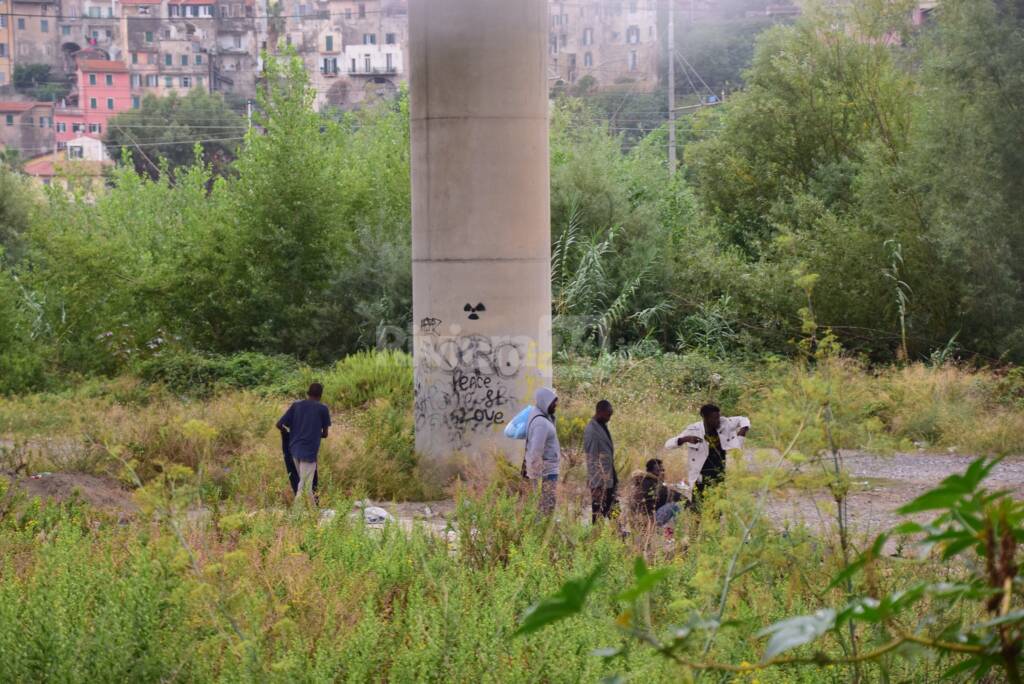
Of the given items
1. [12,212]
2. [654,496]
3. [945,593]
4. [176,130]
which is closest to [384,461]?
[654,496]

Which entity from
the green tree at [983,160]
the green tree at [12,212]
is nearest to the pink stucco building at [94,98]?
the green tree at [12,212]

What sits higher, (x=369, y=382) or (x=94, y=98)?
(x=94, y=98)

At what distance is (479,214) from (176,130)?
8879cm

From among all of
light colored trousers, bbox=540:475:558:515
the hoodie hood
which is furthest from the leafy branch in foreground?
the hoodie hood

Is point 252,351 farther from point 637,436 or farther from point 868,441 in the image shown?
point 868,441

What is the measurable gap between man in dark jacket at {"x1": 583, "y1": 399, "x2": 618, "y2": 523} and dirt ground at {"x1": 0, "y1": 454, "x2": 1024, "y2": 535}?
133cm

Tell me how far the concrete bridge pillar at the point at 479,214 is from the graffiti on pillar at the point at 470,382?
1 cm

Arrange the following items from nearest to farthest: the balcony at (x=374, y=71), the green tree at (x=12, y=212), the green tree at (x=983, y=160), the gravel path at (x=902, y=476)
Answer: the gravel path at (x=902, y=476) → the green tree at (x=983, y=160) → the green tree at (x=12, y=212) → the balcony at (x=374, y=71)

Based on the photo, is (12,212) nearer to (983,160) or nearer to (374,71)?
(983,160)

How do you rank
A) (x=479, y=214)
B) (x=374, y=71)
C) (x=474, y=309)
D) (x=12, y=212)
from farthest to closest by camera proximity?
1. (x=374, y=71)
2. (x=12, y=212)
3. (x=474, y=309)
4. (x=479, y=214)

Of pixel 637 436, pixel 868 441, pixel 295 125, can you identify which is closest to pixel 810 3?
pixel 295 125

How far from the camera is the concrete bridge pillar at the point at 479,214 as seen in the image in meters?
14.4

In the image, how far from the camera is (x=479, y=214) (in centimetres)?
1449

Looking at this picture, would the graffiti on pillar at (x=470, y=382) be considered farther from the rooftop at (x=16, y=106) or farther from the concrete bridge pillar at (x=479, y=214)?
the rooftop at (x=16, y=106)
